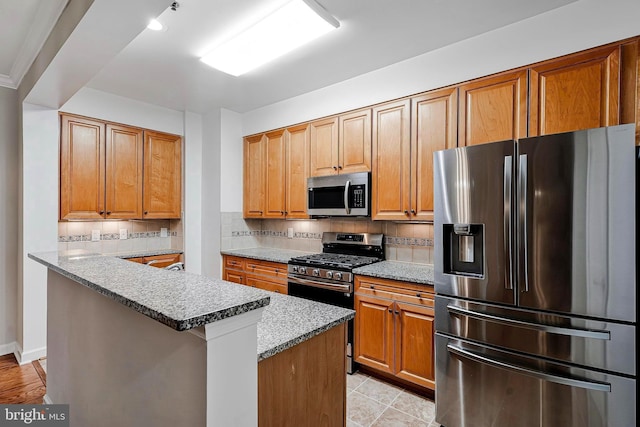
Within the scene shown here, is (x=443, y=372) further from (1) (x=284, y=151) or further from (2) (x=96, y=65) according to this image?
(2) (x=96, y=65)

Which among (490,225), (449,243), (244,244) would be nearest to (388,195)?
(449,243)

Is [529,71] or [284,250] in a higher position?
[529,71]

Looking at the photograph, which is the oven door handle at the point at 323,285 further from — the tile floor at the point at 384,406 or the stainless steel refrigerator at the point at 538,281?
the stainless steel refrigerator at the point at 538,281

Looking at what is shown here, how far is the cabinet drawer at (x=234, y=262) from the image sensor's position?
3748 mm

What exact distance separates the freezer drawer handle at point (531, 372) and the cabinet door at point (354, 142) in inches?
64.5

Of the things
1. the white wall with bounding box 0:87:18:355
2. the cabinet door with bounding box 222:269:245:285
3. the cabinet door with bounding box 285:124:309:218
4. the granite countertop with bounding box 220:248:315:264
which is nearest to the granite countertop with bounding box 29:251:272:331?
the granite countertop with bounding box 220:248:315:264

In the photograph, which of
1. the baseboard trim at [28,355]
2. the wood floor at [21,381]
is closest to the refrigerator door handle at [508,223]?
the wood floor at [21,381]

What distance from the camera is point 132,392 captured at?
3.98 ft

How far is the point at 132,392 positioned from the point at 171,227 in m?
3.40

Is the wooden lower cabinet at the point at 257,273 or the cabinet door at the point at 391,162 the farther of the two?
the wooden lower cabinet at the point at 257,273

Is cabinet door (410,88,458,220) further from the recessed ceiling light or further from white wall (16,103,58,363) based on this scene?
white wall (16,103,58,363)

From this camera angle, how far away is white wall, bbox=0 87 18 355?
309cm

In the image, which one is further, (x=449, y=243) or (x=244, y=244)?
(x=244, y=244)

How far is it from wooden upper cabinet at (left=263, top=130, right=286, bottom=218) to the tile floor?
1.96 meters
